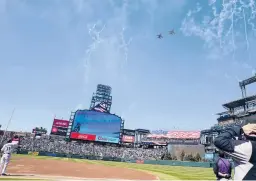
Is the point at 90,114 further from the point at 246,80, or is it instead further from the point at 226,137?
the point at 226,137

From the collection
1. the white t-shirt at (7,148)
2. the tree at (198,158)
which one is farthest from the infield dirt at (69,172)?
the tree at (198,158)

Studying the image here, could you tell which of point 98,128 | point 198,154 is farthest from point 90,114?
Result: point 198,154

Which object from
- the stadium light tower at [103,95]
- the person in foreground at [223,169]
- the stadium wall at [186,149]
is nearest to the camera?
the person in foreground at [223,169]

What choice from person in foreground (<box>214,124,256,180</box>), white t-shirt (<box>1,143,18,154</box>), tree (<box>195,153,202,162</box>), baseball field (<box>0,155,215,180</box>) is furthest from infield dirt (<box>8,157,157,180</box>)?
tree (<box>195,153,202,162</box>)

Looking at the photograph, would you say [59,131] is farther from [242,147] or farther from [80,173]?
[242,147]

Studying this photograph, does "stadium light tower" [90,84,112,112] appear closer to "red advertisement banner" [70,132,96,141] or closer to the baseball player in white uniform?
"red advertisement banner" [70,132,96,141]

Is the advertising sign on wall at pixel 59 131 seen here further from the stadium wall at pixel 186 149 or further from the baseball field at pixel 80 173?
the baseball field at pixel 80 173

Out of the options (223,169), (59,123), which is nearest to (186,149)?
(59,123)
